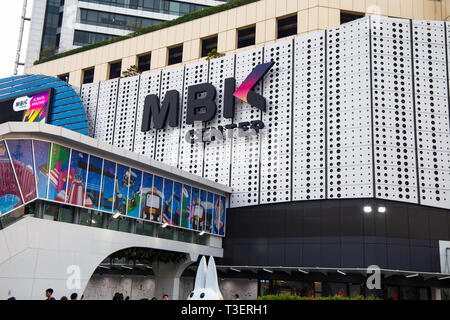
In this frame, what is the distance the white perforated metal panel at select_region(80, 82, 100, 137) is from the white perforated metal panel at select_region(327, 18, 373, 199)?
22339 mm

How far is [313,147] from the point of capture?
33.0 metres

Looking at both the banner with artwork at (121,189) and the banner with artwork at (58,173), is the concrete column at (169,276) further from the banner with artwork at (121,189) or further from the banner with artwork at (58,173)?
the banner with artwork at (58,173)

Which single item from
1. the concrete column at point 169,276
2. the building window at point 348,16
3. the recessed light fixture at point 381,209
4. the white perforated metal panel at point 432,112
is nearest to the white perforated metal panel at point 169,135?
the concrete column at point 169,276

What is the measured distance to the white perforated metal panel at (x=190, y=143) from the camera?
123 feet

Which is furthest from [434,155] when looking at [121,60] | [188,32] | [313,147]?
[121,60]

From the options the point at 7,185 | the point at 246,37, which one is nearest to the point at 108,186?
the point at 7,185

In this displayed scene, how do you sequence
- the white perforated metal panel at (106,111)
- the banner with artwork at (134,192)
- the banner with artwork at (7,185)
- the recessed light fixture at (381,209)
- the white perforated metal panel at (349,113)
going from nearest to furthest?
the banner with artwork at (7,185) → the banner with artwork at (134,192) → the recessed light fixture at (381,209) → the white perforated metal panel at (349,113) → the white perforated metal panel at (106,111)

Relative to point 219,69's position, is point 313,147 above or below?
below

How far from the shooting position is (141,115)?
4188cm

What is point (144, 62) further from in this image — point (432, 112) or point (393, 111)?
point (432, 112)

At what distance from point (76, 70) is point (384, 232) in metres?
37.4

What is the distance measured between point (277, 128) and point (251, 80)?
4255mm

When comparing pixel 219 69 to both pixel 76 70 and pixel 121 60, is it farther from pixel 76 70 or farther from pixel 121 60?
pixel 76 70

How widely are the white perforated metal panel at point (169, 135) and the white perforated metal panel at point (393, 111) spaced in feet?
50.6
